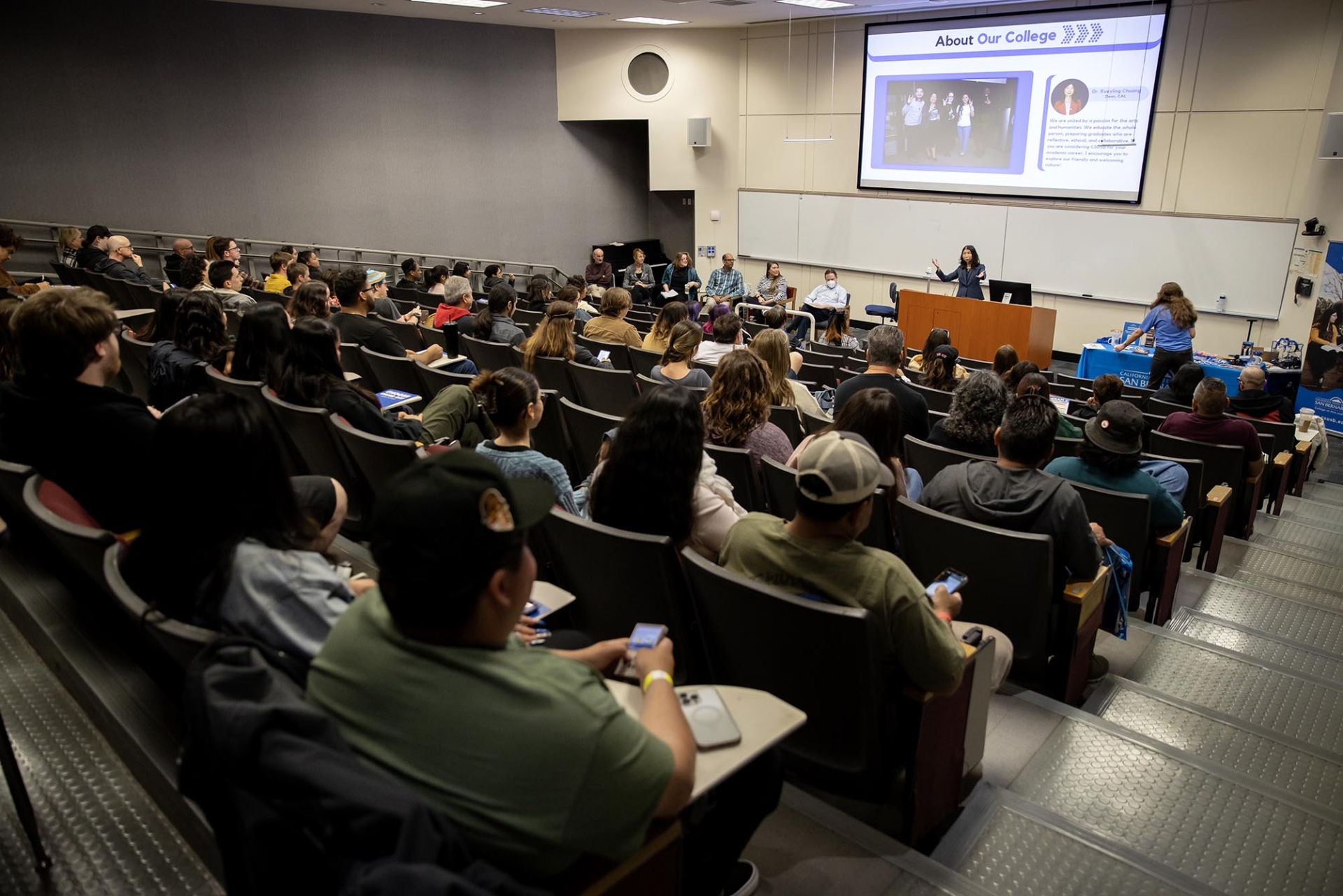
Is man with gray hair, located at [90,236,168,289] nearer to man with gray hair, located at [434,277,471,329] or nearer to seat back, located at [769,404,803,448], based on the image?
man with gray hair, located at [434,277,471,329]

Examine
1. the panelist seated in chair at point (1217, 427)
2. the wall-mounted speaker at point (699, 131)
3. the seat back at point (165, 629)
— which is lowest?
the panelist seated in chair at point (1217, 427)

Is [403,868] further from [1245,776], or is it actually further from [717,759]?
[1245,776]

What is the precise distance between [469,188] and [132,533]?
11423 millimetres

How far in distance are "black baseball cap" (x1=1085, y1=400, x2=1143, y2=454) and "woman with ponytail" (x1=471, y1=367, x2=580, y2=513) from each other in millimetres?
2192

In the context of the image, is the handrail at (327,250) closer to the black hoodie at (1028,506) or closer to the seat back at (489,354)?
the seat back at (489,354)

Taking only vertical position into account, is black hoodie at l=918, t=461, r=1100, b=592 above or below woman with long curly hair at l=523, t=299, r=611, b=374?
below

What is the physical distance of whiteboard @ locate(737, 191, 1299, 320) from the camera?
9.48 metres

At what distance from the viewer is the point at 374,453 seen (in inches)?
134

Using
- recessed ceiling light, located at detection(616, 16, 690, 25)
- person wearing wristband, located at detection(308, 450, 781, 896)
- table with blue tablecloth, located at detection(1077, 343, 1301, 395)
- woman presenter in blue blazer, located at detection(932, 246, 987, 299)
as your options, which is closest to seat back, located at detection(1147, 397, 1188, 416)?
table with blue tablecloth, located at detection(1077, 343, 1301, 395)

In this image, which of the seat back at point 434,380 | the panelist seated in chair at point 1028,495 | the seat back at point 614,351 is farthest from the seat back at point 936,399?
the seat back at point 434,380

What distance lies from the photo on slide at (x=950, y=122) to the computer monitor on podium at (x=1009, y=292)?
172cm

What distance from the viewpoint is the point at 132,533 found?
255cm

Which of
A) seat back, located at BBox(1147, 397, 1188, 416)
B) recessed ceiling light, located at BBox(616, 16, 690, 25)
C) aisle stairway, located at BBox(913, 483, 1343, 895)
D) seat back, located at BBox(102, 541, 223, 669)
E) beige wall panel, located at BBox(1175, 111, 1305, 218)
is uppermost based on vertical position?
recessed ceiling light, located at BBox(616, 16, 690, 25)

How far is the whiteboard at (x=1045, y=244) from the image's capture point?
31.1 ft
